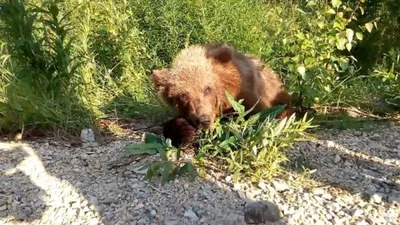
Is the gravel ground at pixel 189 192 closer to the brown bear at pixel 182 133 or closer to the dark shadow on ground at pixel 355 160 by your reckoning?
the dark shadow on ground at pixel 355 160

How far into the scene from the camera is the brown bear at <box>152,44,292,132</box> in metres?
3.95

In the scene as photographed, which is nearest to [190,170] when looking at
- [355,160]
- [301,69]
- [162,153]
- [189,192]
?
[189,192]

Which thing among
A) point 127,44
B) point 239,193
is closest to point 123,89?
point 127,44

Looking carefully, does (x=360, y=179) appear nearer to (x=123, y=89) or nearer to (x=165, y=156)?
(x=165, y=156)

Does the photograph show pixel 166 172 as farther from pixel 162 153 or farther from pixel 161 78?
pixel 161 78

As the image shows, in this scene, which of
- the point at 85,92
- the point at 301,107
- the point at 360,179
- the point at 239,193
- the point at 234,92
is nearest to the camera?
the point at 239,193

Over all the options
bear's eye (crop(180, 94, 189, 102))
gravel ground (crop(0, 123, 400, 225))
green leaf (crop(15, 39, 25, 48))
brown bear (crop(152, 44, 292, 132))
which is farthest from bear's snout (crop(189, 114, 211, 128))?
green leaf (crop(15, 39, 25, 48))

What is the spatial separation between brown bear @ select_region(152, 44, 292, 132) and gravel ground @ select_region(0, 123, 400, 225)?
61cm

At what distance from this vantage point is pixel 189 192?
3164 millimetres

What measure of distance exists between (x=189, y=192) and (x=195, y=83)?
1.08 m

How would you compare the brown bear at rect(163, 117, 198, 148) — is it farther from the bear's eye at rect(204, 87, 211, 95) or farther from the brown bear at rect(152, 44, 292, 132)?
the bear's eye at rect(204, 87, 211, 95)

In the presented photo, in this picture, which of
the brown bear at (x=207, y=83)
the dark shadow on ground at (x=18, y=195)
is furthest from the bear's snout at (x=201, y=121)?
the dark shadow on ground at (x=18, y=195)

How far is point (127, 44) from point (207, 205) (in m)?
3.42

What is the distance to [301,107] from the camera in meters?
→ 4.74
